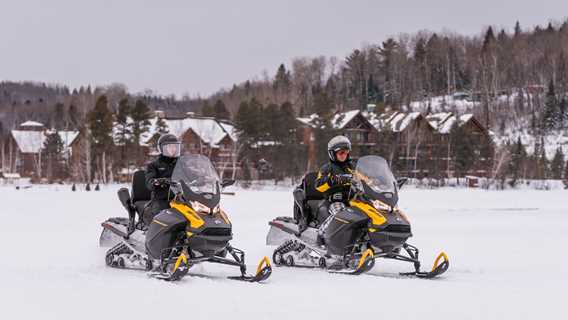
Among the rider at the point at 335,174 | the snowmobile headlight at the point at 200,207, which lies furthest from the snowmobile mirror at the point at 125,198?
the rider at the point at 335,174

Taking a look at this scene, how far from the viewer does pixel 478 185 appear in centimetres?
5538

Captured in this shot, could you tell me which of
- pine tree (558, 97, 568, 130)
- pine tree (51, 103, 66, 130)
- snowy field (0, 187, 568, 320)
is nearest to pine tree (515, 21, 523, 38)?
pine tree (558, 97, 568, 130)

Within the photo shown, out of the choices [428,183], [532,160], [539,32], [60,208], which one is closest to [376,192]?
[60,208]

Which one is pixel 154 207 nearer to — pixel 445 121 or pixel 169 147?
pixel 169 147

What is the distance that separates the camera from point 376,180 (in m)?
8.89

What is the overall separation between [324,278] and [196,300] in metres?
2.30

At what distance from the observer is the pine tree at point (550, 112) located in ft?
259

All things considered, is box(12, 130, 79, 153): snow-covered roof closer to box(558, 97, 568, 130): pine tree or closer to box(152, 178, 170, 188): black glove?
box(558, 97, 568, 130): pine tree

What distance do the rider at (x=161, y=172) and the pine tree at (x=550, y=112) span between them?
75.8m

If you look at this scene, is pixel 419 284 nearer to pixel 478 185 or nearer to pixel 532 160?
pixel 478 185

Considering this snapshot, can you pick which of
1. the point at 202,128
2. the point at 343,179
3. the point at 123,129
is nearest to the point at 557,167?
the point at 202,128

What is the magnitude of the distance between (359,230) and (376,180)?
27.0 inches

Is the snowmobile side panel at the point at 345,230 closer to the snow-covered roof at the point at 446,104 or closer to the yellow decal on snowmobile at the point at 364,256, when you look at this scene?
the yellow decal on snowmobile at the point at 364,256

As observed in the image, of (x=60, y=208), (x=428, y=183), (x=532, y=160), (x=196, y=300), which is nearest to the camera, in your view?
(x=196, y=300)
